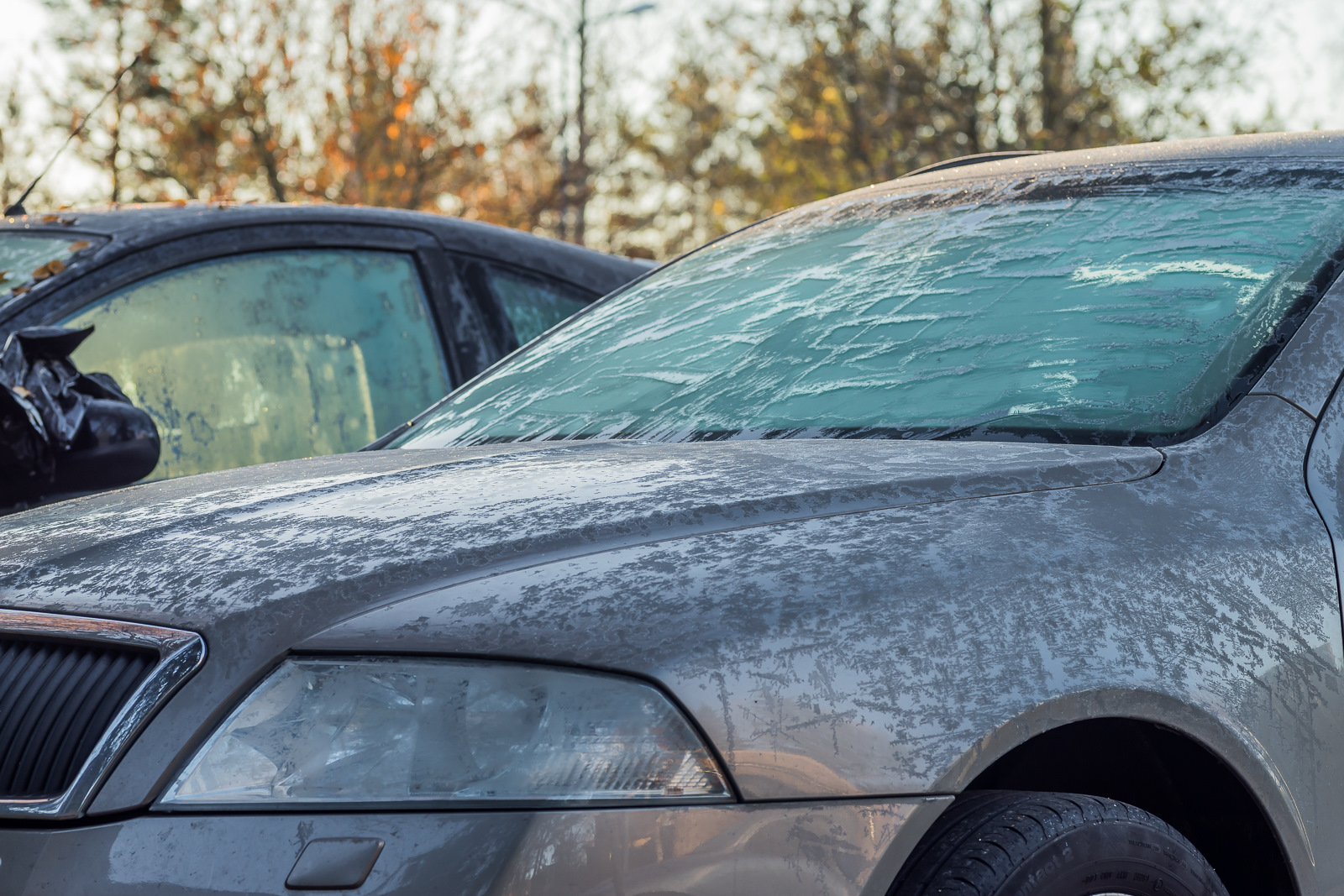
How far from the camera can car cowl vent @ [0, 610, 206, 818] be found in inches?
53.2

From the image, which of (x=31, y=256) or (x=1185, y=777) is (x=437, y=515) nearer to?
(x=1185, y=777)

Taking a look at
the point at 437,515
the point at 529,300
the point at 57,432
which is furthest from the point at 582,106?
the point at 437,515

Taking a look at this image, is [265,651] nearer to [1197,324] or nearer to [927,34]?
[1197,324]

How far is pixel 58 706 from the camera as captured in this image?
1.42m

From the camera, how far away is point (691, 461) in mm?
1831

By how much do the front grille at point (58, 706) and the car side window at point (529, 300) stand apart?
8.43 ft

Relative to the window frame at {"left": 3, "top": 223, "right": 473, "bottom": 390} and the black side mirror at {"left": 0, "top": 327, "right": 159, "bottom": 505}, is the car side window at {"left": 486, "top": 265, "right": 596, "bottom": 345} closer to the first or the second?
the window frame at {"left": 3, "top": 223, "right": 473, "bottom": 390}

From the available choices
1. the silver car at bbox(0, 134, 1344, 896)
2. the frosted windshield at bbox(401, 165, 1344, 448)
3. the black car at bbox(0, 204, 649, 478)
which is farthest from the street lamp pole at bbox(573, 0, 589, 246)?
the silver car at bbox(0, 134, 1344, 896)

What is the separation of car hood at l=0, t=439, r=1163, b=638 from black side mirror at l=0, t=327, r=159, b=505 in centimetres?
80

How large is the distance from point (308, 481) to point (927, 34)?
16452mm

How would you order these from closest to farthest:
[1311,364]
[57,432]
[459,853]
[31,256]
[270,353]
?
[459,853], [1311,364], [57,432], [31,256], [270,353]

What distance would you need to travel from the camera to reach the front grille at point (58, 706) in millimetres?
1378

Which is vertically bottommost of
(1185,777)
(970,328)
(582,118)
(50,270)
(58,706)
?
(1185,777)

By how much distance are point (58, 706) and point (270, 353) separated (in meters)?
2.22
